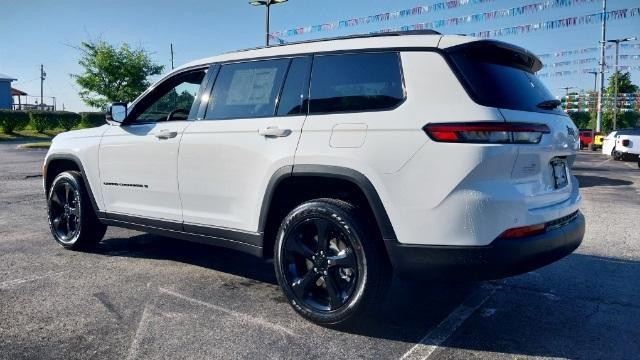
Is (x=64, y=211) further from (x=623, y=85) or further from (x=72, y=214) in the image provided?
(x=623, y=85)

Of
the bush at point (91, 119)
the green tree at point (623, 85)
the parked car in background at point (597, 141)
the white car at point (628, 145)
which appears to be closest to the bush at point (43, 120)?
the bush at point (91, 119)

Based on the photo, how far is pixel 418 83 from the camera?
3.00 m

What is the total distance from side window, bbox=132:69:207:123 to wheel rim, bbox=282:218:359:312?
65.0 inches

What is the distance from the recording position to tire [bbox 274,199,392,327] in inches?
120

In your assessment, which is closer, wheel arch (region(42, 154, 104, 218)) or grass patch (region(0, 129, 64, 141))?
wheel arch (region(42, 154, 104, 218))

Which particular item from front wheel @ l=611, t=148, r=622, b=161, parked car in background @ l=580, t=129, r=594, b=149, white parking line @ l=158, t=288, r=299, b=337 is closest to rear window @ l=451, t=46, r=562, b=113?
white parking line @ l=158, t=288, r=299, b=337

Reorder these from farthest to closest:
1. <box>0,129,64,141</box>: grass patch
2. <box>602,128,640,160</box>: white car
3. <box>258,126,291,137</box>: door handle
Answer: <box>0,129,64,141</box>: grass patch → <box>602,128,640,160</box>: white car → <box>258,126,291,137</box>: door handle

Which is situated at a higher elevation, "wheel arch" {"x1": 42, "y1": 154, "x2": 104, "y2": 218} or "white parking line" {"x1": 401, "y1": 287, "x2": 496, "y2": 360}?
"wheel arch" {"x1": 42, "y1": 154, "x2": 104, "y2": 218}

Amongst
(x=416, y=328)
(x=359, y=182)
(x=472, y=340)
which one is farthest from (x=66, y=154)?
(x=472, y=340)

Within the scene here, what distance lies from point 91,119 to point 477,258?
141 ft

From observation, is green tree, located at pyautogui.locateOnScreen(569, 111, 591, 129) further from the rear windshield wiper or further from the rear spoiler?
the rear spoiler

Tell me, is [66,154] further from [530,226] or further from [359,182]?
[530,226]

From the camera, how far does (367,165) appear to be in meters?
3.00

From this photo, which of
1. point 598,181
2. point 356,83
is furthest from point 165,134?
point 598,181
